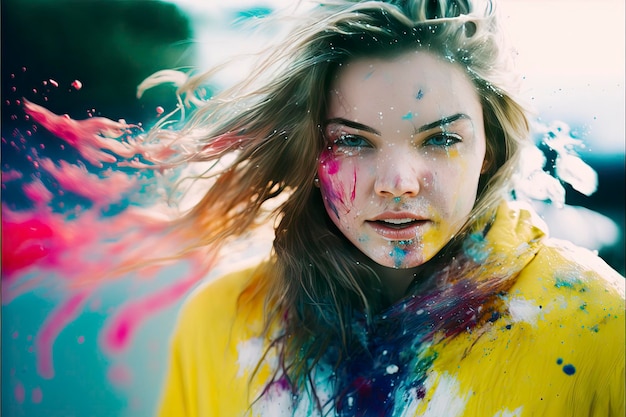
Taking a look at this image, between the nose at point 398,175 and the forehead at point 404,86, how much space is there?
0.11 m

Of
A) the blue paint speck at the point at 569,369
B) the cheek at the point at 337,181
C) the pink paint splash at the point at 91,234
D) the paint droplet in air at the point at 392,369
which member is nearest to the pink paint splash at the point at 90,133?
the pink paint splash at the point at 91,234

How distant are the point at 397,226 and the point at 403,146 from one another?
19cm

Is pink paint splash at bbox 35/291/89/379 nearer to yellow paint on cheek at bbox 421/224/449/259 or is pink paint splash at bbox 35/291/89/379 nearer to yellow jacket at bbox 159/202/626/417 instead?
yellow jacket at bbox 159/202/626/417

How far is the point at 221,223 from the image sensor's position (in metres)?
1.67

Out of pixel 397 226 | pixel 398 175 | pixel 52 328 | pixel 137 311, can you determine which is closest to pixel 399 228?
pixel 397 226

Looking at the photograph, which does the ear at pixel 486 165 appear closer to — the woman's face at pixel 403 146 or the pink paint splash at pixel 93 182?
the woman's face at pixel 403 146

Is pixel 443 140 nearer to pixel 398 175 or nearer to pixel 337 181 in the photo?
pixel 398 175

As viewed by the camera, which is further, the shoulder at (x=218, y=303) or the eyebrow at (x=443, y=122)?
the shoulder at (x=218, y=303)

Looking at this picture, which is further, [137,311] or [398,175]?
[137,311]

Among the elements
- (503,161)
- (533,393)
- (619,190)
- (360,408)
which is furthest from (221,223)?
(619,190)

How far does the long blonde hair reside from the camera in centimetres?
155

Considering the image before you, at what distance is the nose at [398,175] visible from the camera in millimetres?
1548

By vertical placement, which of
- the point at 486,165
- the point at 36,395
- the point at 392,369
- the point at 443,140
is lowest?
the point at 392,369

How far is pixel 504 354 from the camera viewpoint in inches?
63.2
